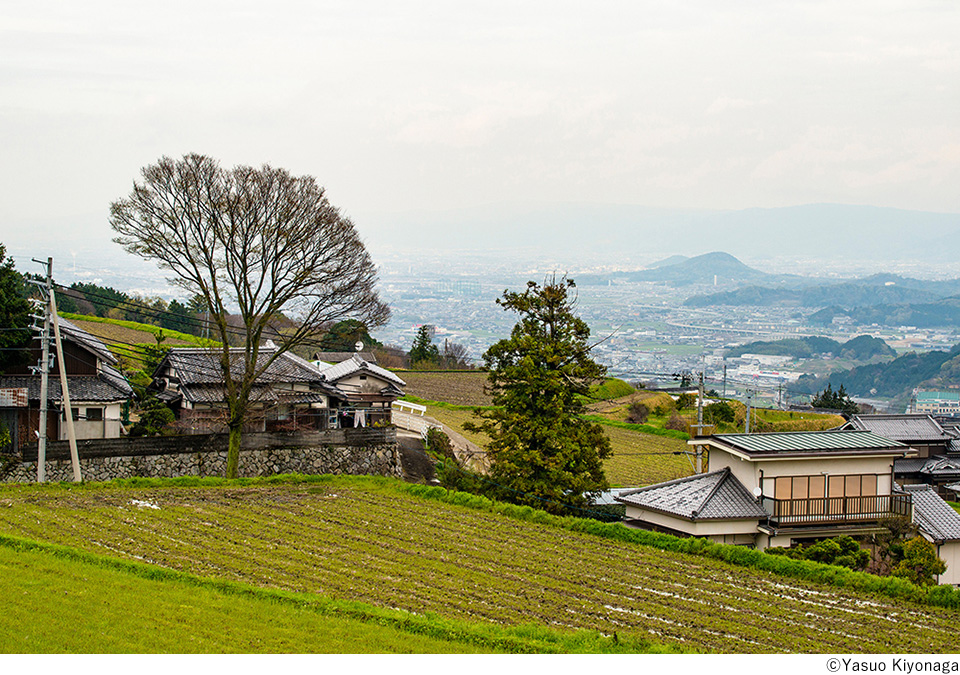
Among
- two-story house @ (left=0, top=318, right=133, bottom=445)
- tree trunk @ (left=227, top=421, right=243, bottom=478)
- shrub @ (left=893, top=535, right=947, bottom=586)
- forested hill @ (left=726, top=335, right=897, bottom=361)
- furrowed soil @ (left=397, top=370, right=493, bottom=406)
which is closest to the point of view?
shrub @ (left=893, top=535, right=947, bottom=586)

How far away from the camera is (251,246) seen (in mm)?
21125

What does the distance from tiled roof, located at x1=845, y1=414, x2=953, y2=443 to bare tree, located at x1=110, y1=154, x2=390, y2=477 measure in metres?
23.1

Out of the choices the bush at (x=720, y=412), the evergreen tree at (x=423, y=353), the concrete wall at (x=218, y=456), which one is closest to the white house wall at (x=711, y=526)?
the concrete wall at (x=218, y=456)

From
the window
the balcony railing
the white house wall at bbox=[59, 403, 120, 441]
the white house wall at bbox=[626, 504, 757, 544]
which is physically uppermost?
the white house wall at bbox=[59, 403, 120, 441]

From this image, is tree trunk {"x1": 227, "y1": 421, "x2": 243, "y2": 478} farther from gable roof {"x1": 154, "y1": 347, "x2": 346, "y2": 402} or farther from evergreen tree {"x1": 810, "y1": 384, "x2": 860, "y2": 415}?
evergreen tree {"x1": 810, "y1": 384, "x2": 860, "y2": 415}

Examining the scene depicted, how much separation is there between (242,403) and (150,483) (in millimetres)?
2973

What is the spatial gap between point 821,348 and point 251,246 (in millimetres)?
110187

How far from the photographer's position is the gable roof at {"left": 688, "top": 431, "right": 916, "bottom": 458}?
18.8m

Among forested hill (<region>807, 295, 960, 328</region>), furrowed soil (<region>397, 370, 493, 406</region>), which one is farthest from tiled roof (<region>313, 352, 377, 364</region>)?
forested hill (<region>807, 295, 960, 328</region>)

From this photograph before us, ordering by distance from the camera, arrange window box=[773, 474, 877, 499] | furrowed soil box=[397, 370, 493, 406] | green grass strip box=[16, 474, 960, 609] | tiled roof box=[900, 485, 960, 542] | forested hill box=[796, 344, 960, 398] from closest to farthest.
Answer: green grass strip box=[16, 474, 960, 609] < window box=[773, 474, 877, 499] < tiled roof box=[900, 485, 960, 542] < furrowed soil box=[397, 370, 493, 406] < forested hill box=[796, 344, 960, 398]

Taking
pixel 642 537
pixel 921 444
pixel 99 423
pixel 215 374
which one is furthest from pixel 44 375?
pixel 921 444

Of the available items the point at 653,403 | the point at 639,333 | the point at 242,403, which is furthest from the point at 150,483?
the point at 639,333

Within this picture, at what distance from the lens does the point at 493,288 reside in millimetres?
132875

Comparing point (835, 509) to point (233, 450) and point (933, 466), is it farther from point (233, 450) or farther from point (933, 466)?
point (933, 466)
